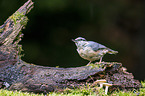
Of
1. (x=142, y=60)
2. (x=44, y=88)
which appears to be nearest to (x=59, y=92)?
(x=44, y=88)

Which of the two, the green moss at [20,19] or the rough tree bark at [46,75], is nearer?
the rough tree bark at [46,75]

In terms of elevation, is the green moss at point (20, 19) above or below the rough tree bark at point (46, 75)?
above

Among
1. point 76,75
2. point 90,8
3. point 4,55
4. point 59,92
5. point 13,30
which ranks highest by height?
point 90,8

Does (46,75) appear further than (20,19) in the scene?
No

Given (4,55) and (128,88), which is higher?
(4,55)

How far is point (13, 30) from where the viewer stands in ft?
10.3

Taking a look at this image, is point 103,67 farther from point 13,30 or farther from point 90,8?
point 90,8

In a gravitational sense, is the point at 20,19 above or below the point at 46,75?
above

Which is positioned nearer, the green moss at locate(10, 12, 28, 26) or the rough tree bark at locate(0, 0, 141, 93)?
the rough tree bark at locate(0, 0, 141, 93)

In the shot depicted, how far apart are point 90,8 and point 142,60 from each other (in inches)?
72.7

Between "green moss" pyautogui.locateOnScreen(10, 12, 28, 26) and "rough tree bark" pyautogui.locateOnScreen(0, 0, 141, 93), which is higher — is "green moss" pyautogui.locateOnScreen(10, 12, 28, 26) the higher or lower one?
the higher one

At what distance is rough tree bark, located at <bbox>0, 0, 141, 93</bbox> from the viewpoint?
107 inches

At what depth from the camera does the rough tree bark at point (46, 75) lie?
107 inches

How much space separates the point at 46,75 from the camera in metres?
2.80
